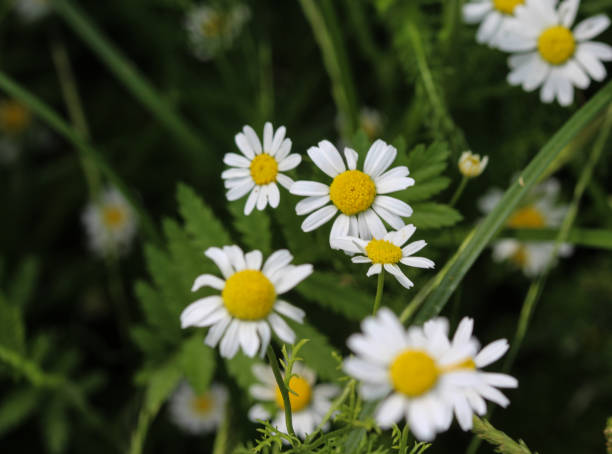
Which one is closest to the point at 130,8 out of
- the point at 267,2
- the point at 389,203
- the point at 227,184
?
the point at 267,2

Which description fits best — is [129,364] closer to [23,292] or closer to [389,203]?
[23,292]

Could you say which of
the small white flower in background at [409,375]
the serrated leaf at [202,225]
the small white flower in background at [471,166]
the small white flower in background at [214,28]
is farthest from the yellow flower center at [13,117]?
the small white flower in background at [409,375]

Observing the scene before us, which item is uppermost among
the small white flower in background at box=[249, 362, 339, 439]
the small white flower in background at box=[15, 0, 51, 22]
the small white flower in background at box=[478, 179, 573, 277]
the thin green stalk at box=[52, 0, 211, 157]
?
the small white flower in background at box=[478, 179, 573, 277]

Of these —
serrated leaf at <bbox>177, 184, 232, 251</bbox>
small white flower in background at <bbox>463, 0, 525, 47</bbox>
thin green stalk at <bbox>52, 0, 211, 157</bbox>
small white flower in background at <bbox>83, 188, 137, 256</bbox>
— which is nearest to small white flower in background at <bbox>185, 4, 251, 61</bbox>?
thin green stalk at <bbox>52, 0, 211, 157</bbox>

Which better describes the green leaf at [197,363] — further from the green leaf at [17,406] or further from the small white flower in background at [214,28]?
the small white flower in background at [214,28]

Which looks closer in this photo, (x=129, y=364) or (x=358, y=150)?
(x=358, y=150)

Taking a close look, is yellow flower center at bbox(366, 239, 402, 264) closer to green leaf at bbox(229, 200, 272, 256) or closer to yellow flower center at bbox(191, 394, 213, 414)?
green leaf at bbox(229, 200, 272, 256)
